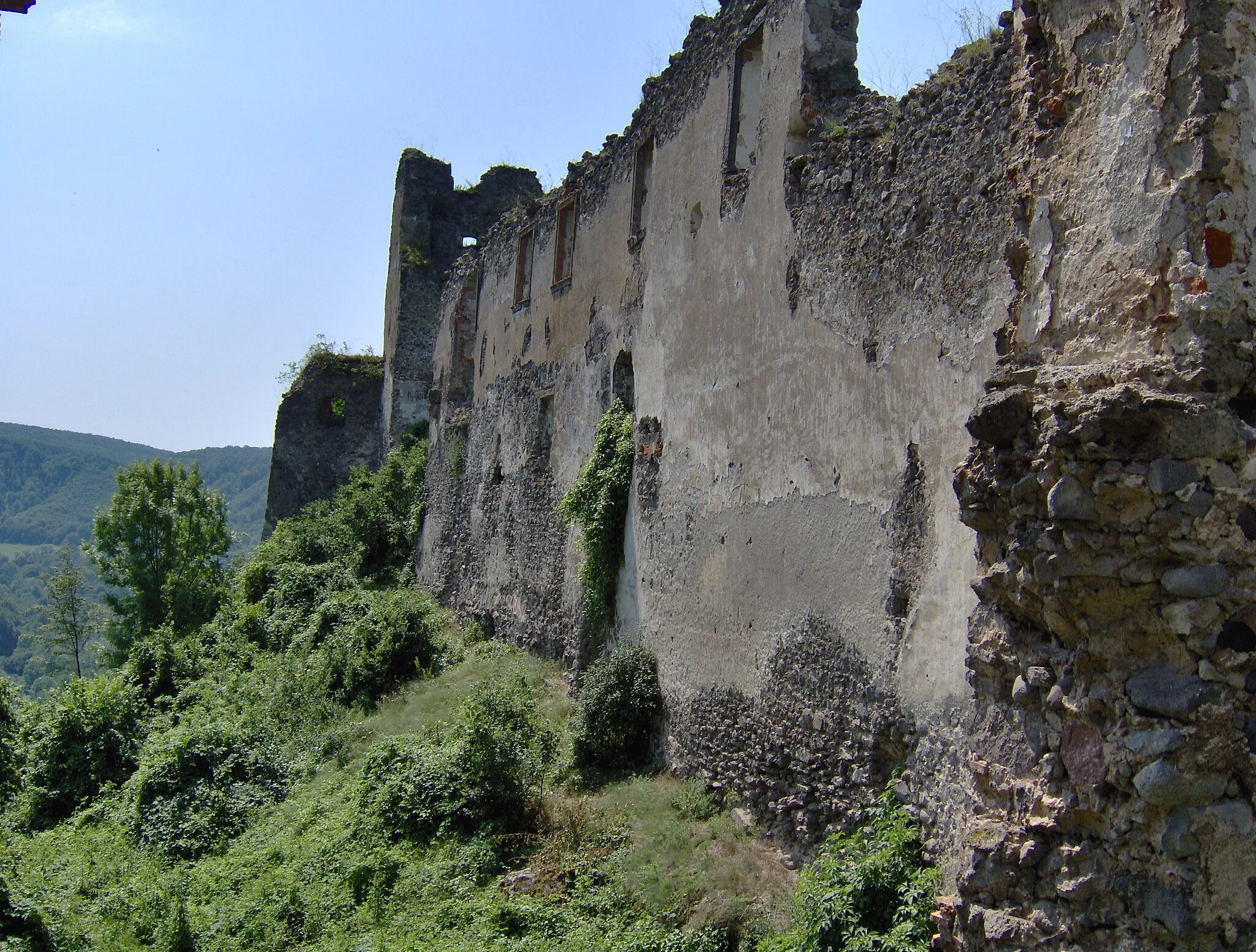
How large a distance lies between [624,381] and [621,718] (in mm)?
3510

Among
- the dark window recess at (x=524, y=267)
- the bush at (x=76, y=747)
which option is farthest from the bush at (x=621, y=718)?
the bush at (x=76, y=747)

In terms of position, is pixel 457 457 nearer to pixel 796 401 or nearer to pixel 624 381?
pixel 624 381

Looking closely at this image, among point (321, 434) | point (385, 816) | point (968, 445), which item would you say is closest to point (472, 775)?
point (385, 816)

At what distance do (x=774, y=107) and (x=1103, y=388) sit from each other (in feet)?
16.9

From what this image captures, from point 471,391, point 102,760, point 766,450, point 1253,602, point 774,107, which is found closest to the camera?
point 1253,602

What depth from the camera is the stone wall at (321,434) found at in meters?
24.2

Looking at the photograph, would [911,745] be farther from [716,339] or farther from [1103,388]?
[716,339]

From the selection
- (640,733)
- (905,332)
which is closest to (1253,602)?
(905,332)

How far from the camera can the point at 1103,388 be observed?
4027mm

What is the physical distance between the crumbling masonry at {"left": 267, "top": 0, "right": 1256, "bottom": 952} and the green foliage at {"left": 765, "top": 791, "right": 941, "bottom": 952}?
0.16 metres

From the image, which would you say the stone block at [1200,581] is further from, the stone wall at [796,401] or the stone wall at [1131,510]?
the stone wall at [796,401]

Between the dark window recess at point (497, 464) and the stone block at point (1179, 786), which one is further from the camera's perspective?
the dark window recess at point (497, 464)

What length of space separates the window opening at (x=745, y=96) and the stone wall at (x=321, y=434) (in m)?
16.4

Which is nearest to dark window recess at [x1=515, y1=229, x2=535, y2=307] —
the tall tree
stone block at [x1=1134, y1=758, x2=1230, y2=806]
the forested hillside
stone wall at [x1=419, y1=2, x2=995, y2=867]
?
stone wall at [x1=419, y1=2, x2=995, y2=867]
